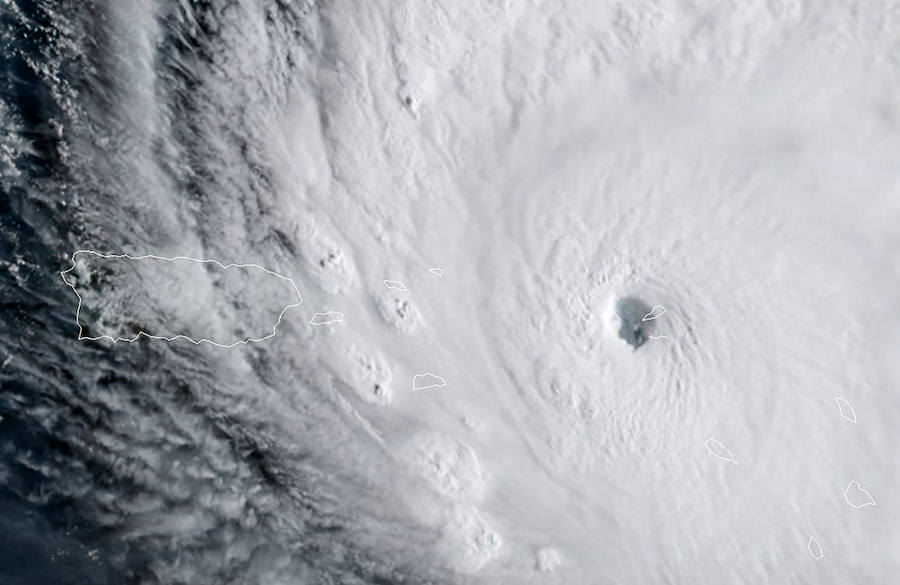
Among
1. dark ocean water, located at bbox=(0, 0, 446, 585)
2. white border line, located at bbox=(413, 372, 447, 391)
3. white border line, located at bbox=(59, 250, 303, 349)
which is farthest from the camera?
white border line, located at bbox=(413, 372, 447, 391)

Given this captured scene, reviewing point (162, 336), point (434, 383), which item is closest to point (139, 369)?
point (162, 336)

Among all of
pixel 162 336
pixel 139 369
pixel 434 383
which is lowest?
pixel 139 369

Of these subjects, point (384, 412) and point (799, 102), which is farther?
point (384, 412)

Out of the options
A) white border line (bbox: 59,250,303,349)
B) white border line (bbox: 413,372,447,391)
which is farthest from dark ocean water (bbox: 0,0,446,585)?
white border line (bbox: 413,372,447,391)

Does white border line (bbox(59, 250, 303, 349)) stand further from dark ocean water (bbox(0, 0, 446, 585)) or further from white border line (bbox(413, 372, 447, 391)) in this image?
white border line (bbox(413, 372, 447, 391))

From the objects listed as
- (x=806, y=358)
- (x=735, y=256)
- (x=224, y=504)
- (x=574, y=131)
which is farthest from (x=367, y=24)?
(x=806, y=358)

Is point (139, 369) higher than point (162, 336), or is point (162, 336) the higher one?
point (162, 336)

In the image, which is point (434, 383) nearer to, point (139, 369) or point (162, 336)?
point (162, 336)

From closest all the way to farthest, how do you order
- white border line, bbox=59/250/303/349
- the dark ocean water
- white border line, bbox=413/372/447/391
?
the dark ocean water → white border line, bbox=59/250/303/349 → white border line, bbox=413/372/447/391

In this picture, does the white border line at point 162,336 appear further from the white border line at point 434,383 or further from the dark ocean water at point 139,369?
the white border line at point 434,383

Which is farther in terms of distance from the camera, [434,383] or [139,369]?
[434,383]

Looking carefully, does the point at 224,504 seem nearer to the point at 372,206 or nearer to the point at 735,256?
the point at 372,206
